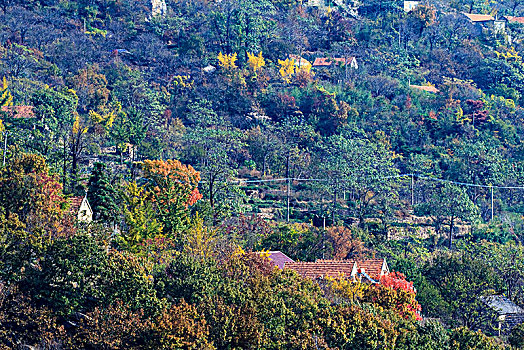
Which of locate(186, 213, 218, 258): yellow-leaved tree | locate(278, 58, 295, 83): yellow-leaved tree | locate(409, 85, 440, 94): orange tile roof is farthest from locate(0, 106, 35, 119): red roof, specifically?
locate(409, 85, 440, 94): orange tile roof

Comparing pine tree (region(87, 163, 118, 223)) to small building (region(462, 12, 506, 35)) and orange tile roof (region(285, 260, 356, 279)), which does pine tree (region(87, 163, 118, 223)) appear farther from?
small building (region(462, 12, 506, 35))

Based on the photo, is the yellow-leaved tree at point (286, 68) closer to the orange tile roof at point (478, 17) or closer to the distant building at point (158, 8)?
the distant building at point (158, 8)

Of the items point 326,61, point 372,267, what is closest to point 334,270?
point 372,267

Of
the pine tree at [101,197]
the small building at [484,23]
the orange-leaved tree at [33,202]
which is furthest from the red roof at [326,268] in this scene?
the small building at [484,23]

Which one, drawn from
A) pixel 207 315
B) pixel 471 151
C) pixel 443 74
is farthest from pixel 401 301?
pixel 443 74

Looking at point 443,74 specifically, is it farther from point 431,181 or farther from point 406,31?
point 431,181
